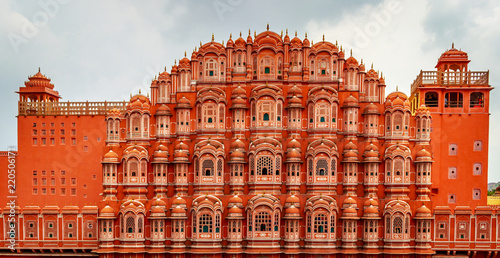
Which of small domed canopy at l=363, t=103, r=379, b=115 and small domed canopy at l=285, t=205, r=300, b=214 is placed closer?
small domed canopy at l=285, t=205, r=300, b=214

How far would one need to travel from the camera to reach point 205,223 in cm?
3469

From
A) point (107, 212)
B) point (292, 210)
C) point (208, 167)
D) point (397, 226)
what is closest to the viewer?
point (292, 210)

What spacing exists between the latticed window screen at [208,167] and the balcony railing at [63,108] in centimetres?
1621

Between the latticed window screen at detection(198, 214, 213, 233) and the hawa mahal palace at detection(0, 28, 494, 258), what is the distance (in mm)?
78

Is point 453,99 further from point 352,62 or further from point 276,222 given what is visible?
point 276,222

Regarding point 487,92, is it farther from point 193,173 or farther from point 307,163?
point 193,173

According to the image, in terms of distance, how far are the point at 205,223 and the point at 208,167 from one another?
4377 millimetres

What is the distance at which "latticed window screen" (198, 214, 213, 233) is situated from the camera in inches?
1364

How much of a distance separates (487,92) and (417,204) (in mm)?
13575

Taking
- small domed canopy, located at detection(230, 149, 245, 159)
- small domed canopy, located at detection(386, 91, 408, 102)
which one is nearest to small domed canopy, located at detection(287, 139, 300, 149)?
small domed canopy, located at detection(230, 149, 245, 159)

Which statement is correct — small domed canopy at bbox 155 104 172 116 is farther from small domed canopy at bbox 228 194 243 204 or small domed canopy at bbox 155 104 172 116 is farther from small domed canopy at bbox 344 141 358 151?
small domed canopy at bbox 344 141 358 151

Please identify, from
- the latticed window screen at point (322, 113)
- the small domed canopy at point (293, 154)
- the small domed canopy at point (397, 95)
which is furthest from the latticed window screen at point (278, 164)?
the small domed canopy at point (397, 95)

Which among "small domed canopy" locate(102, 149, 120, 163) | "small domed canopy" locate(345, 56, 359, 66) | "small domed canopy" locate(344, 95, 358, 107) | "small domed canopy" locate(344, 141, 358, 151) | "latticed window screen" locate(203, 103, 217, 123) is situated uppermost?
"small domed canopy" locate(345, 56, 359, 66)

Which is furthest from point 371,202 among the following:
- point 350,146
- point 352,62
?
A: point 352,62
